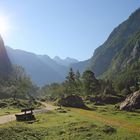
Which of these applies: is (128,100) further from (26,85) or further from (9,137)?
(9,137)

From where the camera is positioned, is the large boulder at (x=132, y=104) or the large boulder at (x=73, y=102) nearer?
the large boulder at (x=132, y=104)

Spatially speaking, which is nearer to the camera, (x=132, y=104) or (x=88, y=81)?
(x=132, y=104)

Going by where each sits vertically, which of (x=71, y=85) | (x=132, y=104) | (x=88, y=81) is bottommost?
(x=132, y=104)

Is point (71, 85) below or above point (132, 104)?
above

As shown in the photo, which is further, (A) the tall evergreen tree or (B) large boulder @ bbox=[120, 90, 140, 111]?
(A) the tall evergreen tree

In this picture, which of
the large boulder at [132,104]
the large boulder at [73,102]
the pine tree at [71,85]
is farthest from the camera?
the pine tree at [71,85]

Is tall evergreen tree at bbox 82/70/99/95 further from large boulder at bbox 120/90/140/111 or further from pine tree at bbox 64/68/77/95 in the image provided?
large boulder at bbox 120/90/140/111

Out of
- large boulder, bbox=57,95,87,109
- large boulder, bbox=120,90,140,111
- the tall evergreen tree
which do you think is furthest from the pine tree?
large boulder, bbox=120,90,140,111

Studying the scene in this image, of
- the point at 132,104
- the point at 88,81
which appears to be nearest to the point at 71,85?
the point at 88,81

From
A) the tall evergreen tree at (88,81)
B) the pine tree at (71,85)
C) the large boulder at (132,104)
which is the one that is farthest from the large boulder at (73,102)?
the pine tree at (71,85)

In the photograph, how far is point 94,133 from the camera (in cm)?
3931

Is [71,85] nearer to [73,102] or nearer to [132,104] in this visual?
[73,102]

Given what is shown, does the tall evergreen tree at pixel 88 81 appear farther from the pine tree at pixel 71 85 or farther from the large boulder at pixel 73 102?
the large boulder at pixel 73 102

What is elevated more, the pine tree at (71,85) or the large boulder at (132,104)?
the pine tree at (71,85)
